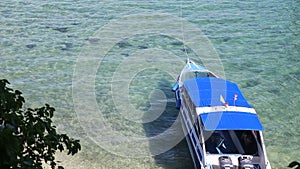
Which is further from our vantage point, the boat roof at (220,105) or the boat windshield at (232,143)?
the boat windshield at (232,143)

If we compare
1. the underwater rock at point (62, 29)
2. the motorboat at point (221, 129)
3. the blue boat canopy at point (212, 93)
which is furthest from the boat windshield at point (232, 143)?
the underwater rock at point (62, 29)

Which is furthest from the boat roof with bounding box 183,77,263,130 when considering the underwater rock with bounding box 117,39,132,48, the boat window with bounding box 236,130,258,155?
the underwater rock with bounding box 117,39,132,48

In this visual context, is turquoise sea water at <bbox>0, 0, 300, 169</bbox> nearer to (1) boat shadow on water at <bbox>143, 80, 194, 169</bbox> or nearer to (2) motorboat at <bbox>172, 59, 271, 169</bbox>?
(1) boat shadow on water at <bbox>143, 80, 194, 169</bbox>

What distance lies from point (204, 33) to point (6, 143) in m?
21.6

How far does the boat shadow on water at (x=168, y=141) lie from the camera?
14266 millimetres

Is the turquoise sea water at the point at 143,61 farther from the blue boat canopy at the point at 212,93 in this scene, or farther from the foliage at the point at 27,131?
the foliage at the point at 27,131

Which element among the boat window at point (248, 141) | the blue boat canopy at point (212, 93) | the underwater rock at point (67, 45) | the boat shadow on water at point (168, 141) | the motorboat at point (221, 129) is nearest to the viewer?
the motorboat at point (221, 129)

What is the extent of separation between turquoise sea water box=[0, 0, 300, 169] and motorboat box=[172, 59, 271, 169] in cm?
119

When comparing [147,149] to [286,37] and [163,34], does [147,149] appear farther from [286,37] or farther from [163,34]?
[286,37]

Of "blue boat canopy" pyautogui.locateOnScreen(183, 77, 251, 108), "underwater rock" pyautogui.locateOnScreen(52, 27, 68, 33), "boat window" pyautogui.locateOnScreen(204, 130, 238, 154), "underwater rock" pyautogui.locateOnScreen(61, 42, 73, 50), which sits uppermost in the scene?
"underwater rock" pyautogui.locateOnScreen(52, 27, 68, 33)

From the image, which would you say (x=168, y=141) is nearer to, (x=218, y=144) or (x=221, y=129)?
(x=218, y=144)

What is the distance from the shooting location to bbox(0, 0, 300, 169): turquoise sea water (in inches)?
615

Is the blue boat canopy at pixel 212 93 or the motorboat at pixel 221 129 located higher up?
the blue boat canopy at pixel 212 93

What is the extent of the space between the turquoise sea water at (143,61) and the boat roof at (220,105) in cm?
192
